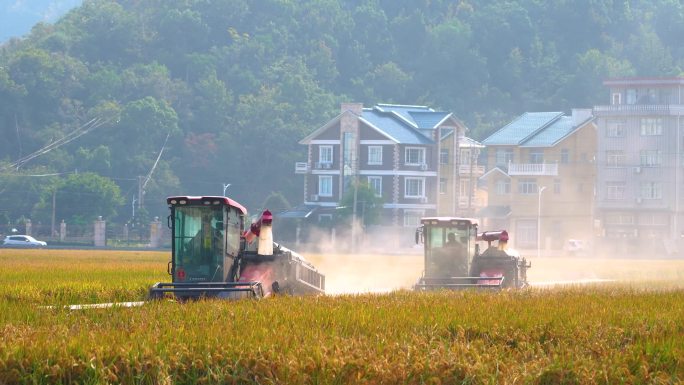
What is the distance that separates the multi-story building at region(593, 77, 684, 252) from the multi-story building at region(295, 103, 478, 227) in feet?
45.4

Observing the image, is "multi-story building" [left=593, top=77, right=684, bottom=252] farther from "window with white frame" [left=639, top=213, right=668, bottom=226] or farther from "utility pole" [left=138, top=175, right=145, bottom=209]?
"utility pole" [left=138, top=175, right=145, bottom=209]

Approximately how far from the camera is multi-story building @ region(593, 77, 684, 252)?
383ft

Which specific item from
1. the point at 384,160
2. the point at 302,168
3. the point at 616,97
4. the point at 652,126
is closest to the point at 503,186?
the point at 384,160

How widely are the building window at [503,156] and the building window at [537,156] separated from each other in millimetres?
3019

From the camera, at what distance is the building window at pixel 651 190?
117250mm

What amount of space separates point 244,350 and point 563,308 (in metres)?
9.58

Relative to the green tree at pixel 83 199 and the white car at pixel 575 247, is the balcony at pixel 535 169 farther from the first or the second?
the green tree at pixel 83 199

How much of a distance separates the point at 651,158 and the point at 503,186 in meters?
13.3

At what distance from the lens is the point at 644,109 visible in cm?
11675

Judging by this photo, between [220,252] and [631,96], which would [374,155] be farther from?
[220,252]

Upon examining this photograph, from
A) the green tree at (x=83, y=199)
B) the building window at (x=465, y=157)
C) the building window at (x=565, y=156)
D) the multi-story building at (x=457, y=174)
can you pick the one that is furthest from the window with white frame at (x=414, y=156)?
the green tree at (x=83, y=199)

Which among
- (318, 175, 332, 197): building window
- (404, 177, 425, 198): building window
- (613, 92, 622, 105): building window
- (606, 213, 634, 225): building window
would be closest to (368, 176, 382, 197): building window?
(404, 177, 425, 198): building window

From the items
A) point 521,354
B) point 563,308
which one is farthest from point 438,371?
point 563,308

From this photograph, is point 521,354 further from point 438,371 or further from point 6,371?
point 6,371
